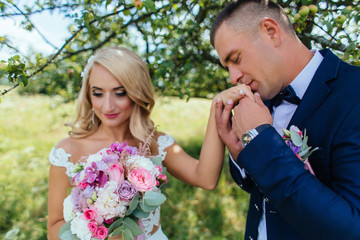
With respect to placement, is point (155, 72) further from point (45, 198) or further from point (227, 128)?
point (45, 198)

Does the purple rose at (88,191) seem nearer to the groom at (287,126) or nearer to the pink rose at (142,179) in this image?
the pink rose at (142,179)

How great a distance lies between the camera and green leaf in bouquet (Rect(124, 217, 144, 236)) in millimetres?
1526

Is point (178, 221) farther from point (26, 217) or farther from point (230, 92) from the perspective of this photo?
point (230, 92)

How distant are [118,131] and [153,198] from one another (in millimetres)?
1154

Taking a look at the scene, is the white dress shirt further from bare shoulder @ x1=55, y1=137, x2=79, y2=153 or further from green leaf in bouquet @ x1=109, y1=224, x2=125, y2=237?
bare shoulder @ x1=55, y1=137, x2=79, y2=153

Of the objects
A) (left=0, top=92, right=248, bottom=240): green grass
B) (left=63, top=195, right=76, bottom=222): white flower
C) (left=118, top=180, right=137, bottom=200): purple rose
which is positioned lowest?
(left=0, top=92, right=248, bottom=240): green grass

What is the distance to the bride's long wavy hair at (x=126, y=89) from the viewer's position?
→ 7.50ft

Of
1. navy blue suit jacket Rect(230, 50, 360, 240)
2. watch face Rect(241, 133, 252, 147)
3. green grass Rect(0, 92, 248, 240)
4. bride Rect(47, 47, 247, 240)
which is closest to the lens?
navy blue suit jacket Rect(230, 50, 360, 240)

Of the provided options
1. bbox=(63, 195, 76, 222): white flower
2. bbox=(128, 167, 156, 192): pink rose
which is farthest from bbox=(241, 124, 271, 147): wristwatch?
bbox=(63, 195, 76, 222): white flower

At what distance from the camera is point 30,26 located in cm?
230

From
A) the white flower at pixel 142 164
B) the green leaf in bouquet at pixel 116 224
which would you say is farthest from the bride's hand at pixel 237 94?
the green leaf in bouquet at pixel 116 224

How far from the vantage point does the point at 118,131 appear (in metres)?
2.54

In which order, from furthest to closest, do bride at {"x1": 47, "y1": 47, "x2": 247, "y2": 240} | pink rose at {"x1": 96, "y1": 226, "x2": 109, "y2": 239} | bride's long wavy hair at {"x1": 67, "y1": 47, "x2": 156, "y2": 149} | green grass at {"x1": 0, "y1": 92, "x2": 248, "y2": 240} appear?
green grass at {"x1": 0, "y1": 92, "x2": 248, "y2": 240}, bride's long wavy hair at {"x1": 67, "y1": 47, "x2": 156, "y2": 149}, bride at {"x1": 47, "y1": 47, "x2": 247, "y2": 240}, pink rose at {"x1": 96, "y1": 226, "x2": 109, "y2": 239}

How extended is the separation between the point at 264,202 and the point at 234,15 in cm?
127
